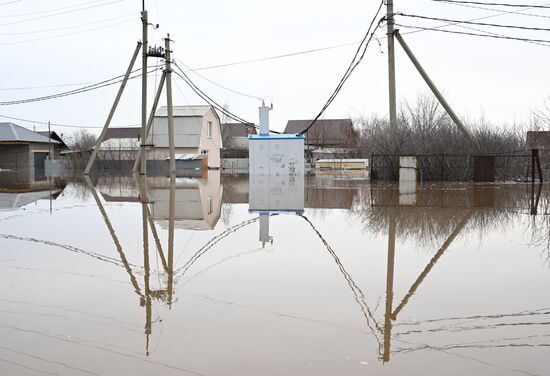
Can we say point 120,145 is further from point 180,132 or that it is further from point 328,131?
point 328,131

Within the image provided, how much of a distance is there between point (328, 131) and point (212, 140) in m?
31.7

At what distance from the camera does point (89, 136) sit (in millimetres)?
81812

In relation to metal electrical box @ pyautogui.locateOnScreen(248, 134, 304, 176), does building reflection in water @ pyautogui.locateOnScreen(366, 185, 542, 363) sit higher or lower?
lower

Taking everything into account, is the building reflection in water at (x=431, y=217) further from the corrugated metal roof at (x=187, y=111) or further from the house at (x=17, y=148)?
the house at (x=17, y=148)

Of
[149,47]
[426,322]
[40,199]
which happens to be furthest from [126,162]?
[426,322]

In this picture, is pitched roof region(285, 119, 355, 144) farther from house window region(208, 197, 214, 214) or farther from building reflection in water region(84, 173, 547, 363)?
building reflection in water region(84, 173, 547, 363)

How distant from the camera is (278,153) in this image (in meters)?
31.3

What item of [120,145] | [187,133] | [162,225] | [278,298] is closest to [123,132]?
[120,145]

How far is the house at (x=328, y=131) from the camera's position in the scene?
241ft

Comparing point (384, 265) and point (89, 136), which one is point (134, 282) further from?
point (89, 136)

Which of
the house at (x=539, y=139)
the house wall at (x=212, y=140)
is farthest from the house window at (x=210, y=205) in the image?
the house wall at (x=212, y=140)

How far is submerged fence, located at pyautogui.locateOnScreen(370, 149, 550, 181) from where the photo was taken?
22359 mm

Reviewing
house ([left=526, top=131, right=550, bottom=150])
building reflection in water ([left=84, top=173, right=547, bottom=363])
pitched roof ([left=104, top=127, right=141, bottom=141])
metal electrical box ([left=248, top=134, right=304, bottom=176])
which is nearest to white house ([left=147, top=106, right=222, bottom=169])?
metal electrical box ([left=248, top=134, right=304, bottom=176])

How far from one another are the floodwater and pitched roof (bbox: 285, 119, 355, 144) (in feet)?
208
